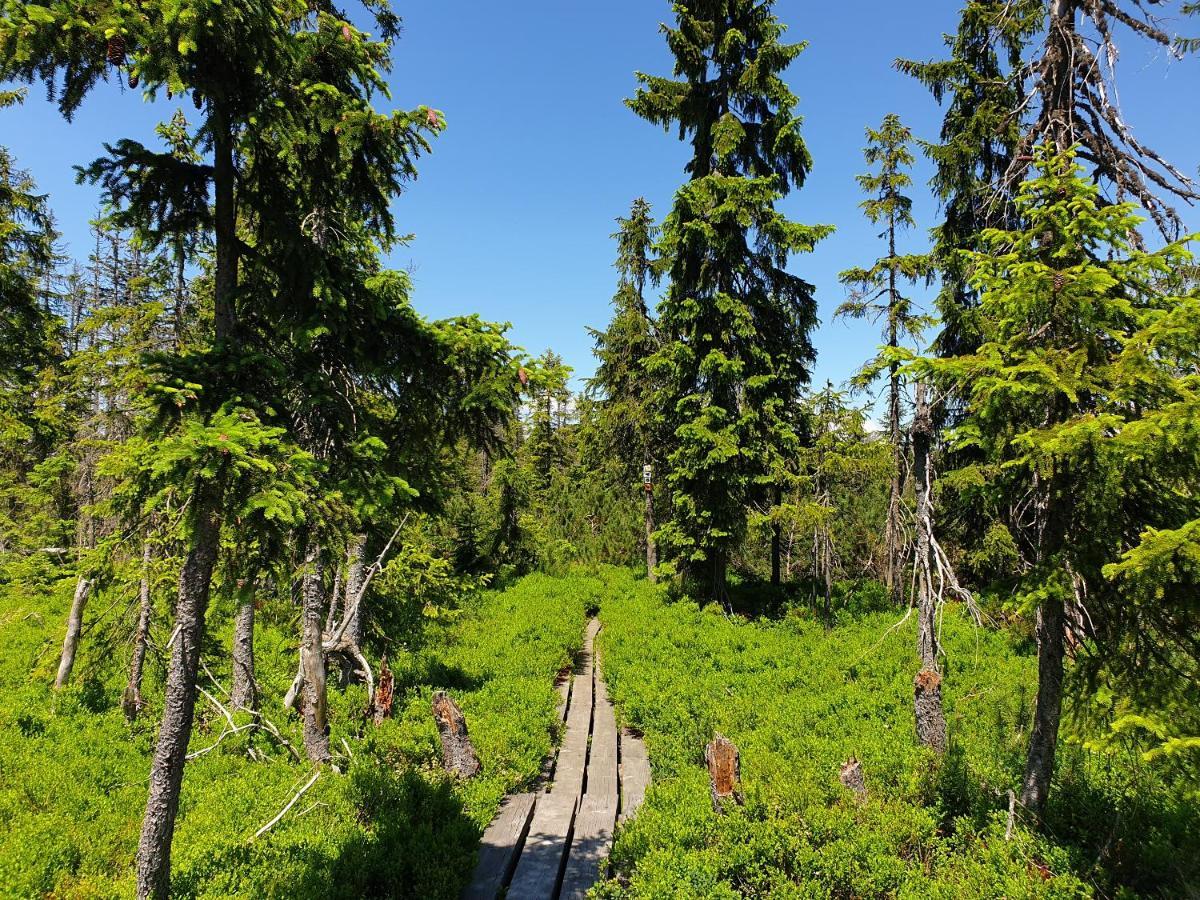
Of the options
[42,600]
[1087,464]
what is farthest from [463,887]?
[42,600]

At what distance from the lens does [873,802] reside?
24.0ft

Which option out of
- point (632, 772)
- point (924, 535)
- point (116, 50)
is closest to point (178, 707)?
point (116, 50)

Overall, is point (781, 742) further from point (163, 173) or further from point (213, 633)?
point (213, 633)

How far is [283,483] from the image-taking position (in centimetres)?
410

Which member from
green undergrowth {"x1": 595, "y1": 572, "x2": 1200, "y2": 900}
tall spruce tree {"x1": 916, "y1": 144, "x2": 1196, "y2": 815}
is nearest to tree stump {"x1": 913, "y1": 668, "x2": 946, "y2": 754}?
green undergrowth {"x1": 595, "y1": 572, "x2": 1200, "y2": 900}

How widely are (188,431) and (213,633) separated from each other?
15005mm

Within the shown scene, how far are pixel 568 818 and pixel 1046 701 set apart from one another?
6447 millimetres

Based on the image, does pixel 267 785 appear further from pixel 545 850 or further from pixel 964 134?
pixel 964 134

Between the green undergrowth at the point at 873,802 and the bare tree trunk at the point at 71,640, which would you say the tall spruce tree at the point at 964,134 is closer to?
the green undergrowth at the point at 873,802

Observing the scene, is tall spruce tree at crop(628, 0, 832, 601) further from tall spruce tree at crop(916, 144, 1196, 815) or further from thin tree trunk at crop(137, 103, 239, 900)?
thin tree trunk at crop(137, 103, 239, 900)

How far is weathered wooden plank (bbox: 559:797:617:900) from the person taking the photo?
283 inches

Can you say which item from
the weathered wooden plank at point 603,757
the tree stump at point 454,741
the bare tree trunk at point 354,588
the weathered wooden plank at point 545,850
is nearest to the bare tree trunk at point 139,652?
the bare tree trunk at point 354,588

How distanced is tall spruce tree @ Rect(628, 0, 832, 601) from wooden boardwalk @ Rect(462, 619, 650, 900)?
7.13 m

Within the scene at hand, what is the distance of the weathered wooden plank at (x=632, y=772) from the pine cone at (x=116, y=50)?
9950 millimetres
